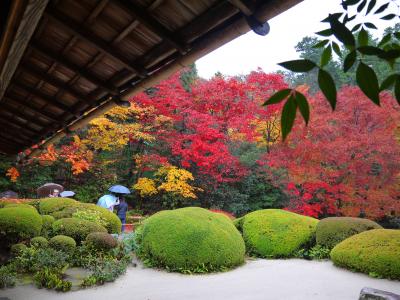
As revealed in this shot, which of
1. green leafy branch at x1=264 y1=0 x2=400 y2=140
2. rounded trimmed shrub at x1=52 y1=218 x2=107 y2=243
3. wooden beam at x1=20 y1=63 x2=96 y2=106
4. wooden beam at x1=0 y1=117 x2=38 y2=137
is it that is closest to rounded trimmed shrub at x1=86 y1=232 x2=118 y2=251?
rounded trimmed shrub at x1=52 y1=218 x2=107 y2=243

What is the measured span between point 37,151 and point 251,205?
35.6 feet

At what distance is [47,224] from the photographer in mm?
7852

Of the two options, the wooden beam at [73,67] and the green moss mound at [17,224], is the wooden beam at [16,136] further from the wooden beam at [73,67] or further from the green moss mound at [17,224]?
the wooden beam at [73,67]

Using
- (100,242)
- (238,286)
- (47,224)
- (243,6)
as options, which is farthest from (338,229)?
(243,6)

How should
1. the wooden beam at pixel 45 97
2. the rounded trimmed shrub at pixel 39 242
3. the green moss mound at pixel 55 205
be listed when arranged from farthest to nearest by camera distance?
the green moss mound at pixel 55 205 < the rounded trimmed shrub at pixel 39 242 < the wooden beam at pixel 45 97

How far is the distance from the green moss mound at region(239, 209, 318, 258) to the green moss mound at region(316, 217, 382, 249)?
43 centimetres

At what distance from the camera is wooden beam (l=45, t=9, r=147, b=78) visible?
2090 mm

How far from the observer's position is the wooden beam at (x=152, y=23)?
6.31ft

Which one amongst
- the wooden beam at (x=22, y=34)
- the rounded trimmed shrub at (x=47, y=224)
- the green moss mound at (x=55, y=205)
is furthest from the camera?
the green moss mound at (x=55, y=205)

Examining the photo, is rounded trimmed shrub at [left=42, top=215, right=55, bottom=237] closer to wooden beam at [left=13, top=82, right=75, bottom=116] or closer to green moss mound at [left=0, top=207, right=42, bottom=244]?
green moss mound at [left=0, top=207, right=42, bottom=244]

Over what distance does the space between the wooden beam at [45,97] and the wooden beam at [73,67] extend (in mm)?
865

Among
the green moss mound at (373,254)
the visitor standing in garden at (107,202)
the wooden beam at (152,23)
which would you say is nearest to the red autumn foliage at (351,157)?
the green moss mound at (373,254)

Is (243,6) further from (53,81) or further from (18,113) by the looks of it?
(18,113)

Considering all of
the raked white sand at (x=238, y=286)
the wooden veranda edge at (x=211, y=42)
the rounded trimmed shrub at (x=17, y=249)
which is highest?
the wooden veranda edge at (x=211, y=42)
